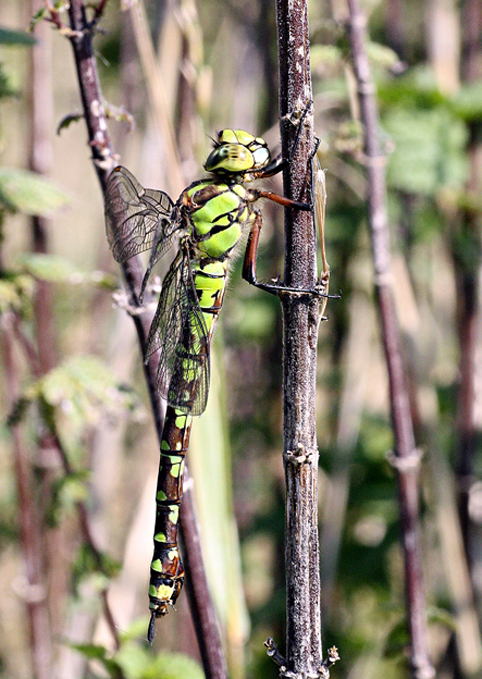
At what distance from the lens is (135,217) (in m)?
1.21

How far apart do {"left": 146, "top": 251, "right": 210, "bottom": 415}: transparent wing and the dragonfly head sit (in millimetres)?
159

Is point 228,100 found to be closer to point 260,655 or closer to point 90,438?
point 90,438

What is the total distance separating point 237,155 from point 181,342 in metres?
0.30

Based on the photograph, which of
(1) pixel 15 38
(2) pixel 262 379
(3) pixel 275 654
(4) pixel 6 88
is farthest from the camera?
(2) pixel 262 379

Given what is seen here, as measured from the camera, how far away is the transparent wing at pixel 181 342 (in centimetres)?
98

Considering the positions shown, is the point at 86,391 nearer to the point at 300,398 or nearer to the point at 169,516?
the point at 169,516

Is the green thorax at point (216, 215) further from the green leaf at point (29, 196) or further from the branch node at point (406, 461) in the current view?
the branch node at point (406, 461)

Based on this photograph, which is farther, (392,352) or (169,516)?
(392,352)

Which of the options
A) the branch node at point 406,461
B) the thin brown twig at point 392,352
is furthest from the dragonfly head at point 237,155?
the branch node at point 406,461

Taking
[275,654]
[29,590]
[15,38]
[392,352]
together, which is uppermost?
[15,38]

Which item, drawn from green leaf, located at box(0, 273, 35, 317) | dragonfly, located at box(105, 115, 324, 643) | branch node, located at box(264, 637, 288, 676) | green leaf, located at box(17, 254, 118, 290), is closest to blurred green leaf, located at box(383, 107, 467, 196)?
dragonfly, located at box(105, 115, 324, 643)

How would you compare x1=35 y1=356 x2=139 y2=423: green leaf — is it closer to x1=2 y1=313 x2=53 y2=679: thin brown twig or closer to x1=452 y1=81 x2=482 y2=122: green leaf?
x1=2 y1=313 x2=53 y2=679: thin brown twig

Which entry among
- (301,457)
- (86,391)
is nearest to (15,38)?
(86,391)

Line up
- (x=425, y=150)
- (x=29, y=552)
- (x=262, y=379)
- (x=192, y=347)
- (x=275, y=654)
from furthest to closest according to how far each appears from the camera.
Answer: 1. (x=262, y=379)
2. (x=425, y=150)
3. (x=29, y=552)
4. (x=192, y=347)
5. (x=275, y=654)
